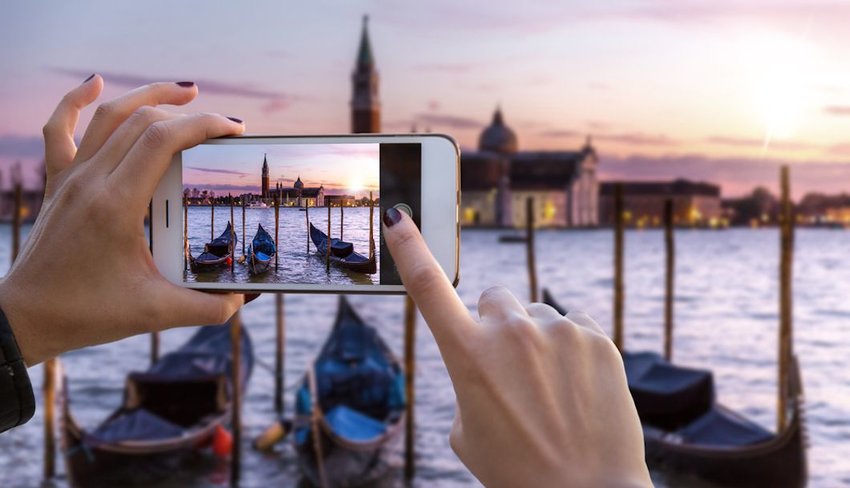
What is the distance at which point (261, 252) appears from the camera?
3.64 feet

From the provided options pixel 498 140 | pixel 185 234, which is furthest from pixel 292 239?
pixel 498 140

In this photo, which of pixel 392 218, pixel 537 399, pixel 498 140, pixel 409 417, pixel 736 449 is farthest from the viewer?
pixel 498 140

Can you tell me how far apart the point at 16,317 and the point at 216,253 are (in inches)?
11.2

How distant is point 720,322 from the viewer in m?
28.9

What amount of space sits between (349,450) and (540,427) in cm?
852

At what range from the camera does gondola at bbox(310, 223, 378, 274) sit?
1065 millimetres

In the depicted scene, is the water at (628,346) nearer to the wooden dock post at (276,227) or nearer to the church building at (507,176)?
the wooden dock post at (276,227)

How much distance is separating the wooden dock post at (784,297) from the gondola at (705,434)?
1210 millimetres

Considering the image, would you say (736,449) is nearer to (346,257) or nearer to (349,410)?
(349,410)

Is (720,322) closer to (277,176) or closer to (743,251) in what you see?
(277,176)

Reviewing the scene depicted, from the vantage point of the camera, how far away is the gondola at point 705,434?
791cm

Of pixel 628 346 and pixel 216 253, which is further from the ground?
pixel 216 253

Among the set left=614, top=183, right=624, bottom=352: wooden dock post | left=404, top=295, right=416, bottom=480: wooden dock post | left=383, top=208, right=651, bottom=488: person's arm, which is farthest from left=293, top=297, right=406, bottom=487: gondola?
left=383, top=208, right=651, bottom=488: person's arm

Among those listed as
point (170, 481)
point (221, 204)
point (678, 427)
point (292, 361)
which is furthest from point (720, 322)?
point (221, 204)
